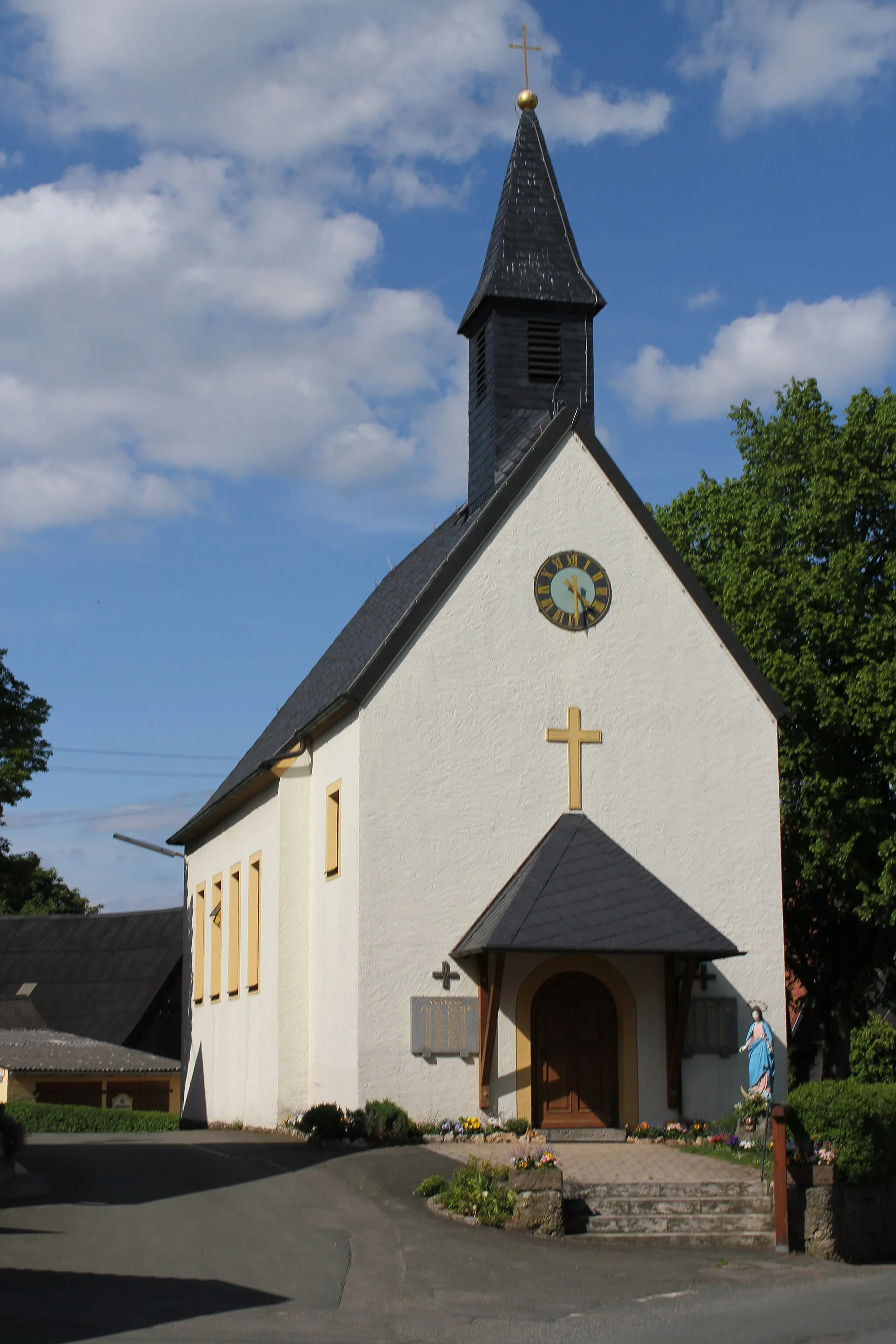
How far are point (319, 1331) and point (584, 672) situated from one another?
12.9 metres

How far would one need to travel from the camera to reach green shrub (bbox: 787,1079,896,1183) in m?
14.9

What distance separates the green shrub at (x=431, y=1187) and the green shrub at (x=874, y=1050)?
1023 inches

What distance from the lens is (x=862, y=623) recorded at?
2827 cm

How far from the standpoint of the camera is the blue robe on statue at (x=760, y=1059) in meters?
17.7

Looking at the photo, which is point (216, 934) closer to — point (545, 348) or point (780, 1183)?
point (545, 348)

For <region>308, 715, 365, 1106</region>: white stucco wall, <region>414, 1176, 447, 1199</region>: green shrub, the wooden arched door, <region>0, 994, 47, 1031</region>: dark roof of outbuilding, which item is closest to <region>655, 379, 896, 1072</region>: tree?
the wooden arched door

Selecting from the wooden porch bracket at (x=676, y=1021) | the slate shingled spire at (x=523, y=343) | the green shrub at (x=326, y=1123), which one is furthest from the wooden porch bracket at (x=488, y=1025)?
the slate shingled spire at (x=523, y=343)

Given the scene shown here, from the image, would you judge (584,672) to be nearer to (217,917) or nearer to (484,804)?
(484,804)

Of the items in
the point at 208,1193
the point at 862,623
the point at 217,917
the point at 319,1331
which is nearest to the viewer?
the point at 319,1331

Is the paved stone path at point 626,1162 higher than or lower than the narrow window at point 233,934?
lower

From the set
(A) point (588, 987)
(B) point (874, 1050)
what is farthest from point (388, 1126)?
(B) point (874, 1050)

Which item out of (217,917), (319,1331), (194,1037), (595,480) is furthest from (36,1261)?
(194,1037)

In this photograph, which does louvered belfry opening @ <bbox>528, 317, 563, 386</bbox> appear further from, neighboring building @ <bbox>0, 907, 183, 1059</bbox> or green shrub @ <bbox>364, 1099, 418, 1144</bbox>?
neighboring building @ <bbox>0, 907, 183, 1059</bbox>

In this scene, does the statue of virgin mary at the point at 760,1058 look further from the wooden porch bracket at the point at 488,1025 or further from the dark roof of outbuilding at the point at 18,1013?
the dark roof of outbuilding at the point at 18,1013
